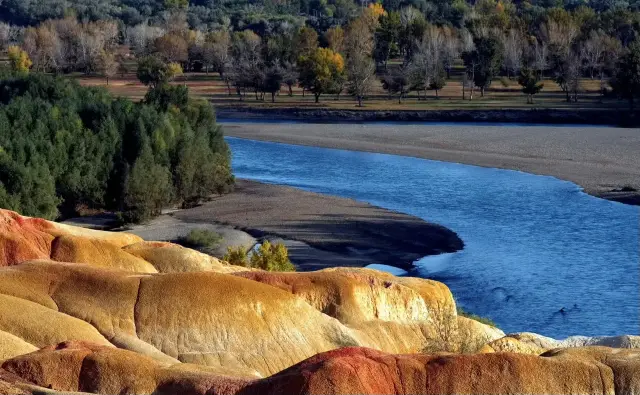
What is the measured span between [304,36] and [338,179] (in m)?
69.9

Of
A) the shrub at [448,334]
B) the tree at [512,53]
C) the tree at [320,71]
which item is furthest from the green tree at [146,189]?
the tree at [512,53]

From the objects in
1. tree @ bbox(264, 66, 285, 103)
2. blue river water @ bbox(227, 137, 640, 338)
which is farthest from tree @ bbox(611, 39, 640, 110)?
tree @ bbox(264, 66, 285, 103)

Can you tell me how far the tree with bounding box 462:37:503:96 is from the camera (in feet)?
389

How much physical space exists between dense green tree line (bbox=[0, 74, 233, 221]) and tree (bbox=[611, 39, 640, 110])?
46274 mm

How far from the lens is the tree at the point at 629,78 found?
103 metres

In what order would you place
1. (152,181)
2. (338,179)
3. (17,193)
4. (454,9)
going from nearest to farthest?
(17,193) → (152,181) → (338,179) → (454,9)

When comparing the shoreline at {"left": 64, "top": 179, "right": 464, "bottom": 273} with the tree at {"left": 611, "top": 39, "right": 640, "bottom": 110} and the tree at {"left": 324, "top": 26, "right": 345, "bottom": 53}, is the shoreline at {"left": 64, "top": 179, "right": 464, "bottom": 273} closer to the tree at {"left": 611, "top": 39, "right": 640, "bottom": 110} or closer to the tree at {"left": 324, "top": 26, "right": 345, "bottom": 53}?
the tree at {"left": 611, "top": 39, "right": 640, "bottom": 110}

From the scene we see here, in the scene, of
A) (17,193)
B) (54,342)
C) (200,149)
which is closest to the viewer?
(54,342)

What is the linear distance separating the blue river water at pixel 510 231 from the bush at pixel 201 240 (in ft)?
32.4

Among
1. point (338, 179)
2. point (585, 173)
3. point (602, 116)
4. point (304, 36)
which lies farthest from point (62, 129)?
point (304, 36)

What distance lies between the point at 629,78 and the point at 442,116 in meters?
17.5

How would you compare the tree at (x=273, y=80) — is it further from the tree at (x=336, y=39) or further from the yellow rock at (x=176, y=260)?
the yellow rock at (x=176, y=260)

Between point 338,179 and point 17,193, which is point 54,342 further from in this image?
point 338,179

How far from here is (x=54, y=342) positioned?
79.2 feet
